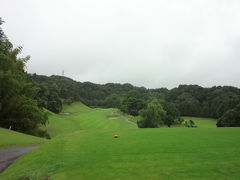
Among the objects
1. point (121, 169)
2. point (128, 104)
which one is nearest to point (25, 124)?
point (121, 169)

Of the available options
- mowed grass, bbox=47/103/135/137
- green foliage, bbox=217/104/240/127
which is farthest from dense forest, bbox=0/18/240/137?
mowed grass, bbox=47/103/135/137

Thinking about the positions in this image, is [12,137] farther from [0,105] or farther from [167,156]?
[167,156]

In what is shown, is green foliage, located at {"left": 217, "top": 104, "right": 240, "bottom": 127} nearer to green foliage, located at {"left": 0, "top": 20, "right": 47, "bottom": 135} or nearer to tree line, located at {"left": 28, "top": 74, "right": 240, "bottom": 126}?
tree line, located at {"left": 28, "top": 74, "right": 240, "bottom": 126}

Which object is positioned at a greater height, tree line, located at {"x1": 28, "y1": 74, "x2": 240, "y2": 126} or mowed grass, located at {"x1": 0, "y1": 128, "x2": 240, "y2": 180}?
tree line, located at {"x1": 28, "y1": 74, "x2": 240, "y2": 126}

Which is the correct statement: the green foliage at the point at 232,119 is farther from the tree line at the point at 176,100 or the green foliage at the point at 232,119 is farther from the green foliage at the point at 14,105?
the green foliage at the point at 14,105

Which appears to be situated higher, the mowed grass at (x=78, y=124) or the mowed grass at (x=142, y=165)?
Answer: the mowed grass at (x=142, y=165)

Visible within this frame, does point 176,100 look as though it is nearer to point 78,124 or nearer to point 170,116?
point 170,116

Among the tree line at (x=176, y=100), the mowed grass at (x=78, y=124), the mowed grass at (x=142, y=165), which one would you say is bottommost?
the mowed grass at (x=78, y=124)

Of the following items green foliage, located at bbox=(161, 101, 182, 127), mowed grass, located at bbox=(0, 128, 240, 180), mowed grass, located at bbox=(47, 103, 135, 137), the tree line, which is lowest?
mowed grass, located at bbox=(47, 103, 135, 137)

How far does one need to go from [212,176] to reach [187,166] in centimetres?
125

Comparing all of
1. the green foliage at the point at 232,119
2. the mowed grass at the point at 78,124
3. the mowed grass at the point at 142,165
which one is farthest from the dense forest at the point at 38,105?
the mowed grass at the point at 142,165

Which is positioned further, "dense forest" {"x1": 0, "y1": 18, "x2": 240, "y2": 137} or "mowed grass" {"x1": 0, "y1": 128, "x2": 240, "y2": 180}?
"dense forest" {"x1": 0, "y1": 18, "x2": 240, "y2": 137}

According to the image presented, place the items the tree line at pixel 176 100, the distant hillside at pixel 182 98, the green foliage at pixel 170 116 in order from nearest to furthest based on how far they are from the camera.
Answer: the green foliage at pixel 170 116 < the tree line at pixel 176 100 < the distant hillside at pixel 182 98

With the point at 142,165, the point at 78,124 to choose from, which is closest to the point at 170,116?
the point at 78,124
